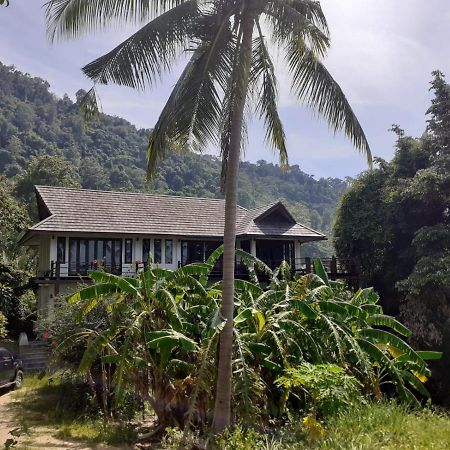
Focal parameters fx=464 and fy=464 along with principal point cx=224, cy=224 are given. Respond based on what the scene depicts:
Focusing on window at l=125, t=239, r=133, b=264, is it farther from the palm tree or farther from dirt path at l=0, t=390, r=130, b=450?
the palm tree

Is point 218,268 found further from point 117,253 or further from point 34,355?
point 34,355

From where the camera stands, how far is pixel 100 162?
70625 millimetres

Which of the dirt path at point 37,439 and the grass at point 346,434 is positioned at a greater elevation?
the grass at point 346,434

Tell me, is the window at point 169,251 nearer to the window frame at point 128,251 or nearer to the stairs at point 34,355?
the window frame at point 128,251

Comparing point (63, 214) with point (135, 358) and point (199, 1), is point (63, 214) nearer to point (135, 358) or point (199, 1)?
point (135, 358)

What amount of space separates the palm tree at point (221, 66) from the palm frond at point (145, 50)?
0.06 ft

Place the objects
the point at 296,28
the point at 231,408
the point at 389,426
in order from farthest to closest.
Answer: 1. the point at 231,408
2. the point at 296,28
3. the point at 389,426

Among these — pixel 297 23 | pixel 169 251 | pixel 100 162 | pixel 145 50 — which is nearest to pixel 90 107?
pixel 145 50

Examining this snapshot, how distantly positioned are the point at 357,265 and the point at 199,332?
15494 millimetres

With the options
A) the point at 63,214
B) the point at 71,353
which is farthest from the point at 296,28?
the point at 63,214

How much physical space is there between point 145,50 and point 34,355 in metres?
15.6

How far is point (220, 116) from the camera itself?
31.6 feet

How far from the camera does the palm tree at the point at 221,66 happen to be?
8.54 m

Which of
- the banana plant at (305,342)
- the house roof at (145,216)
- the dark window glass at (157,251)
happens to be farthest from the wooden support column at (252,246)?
the banana plant at (305,342)
